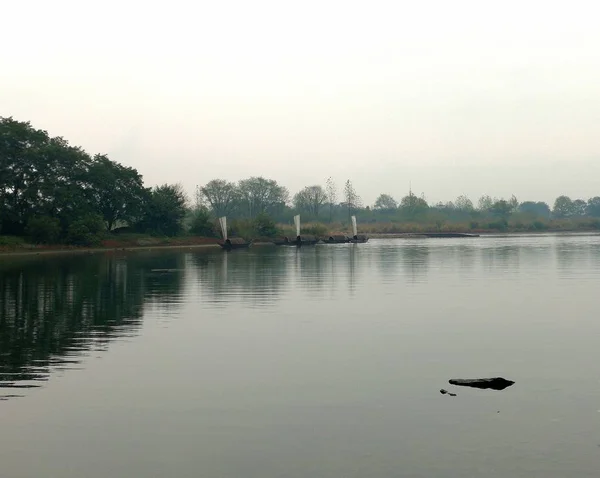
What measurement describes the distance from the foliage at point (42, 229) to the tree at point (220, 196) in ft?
348

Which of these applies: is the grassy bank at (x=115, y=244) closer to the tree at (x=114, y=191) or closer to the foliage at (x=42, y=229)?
the foliage at (x=42, y=229)

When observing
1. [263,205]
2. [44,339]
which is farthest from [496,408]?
[263,205]

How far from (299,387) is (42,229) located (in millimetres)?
69223

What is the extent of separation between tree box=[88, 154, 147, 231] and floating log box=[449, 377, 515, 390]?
8301 centimetres

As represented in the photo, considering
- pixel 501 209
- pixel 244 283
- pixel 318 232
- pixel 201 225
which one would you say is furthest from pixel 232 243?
pixel 501 209

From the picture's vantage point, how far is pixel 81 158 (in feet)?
287

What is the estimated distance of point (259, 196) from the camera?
7436 inches

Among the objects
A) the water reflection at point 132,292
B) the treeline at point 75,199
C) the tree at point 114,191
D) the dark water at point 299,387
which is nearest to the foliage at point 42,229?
the treeline at point 75,199

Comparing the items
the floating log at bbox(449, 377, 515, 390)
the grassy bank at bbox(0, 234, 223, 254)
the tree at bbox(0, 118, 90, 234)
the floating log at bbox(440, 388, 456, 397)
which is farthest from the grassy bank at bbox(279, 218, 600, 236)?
the floating log at bbox(440, 388, 456, 397)

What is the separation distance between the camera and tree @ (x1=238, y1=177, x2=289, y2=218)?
188 metres

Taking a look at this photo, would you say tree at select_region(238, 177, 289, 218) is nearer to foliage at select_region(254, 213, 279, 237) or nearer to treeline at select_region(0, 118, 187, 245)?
foliage at select_region(254, 213, 279, 237)

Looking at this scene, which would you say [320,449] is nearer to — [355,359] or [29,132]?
[355,359]

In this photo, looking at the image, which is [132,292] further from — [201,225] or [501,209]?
[501,209]

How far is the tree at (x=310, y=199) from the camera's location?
610 ft
